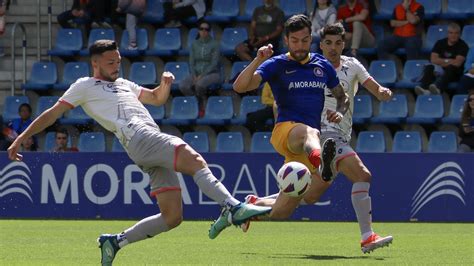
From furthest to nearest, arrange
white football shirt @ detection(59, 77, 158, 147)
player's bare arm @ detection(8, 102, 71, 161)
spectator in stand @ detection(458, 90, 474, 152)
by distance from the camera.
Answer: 1. spectator in stand @ detection(458, 90, 474, 152)
2. white football shirt @ detection(59, 77, 158, 147)
3. player's bare arm @ detection(8, 102, 71, 161)

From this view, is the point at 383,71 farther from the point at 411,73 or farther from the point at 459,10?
the point at 459,10

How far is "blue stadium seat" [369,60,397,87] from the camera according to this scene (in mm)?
21467

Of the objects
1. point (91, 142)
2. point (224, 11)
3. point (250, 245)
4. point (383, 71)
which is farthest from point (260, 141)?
point (250, 245)

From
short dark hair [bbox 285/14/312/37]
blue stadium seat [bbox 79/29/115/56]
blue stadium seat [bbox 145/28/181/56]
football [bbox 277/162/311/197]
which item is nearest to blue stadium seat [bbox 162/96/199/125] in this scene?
blue stadium seat [bbox 145/28/181/56]

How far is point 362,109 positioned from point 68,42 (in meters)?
6.02

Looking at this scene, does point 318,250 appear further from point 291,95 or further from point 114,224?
point 114,224

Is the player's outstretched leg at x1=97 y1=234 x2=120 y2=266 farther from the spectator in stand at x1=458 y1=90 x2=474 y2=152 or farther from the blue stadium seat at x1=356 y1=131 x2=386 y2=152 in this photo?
the blue stadium seat at x1=356 y1=131 x2=386 y2=152

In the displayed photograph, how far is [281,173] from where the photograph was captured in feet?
34.5

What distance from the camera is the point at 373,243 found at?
1151cm

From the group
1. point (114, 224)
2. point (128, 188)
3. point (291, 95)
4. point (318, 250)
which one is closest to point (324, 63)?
point (291, 95)

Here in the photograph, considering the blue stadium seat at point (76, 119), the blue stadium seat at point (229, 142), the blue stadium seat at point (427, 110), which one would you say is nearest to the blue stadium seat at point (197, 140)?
the blue stadium seat at point (229, 142)

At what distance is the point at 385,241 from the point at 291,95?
1560 mm

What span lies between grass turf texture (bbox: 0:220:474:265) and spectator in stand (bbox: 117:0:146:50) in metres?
5.88

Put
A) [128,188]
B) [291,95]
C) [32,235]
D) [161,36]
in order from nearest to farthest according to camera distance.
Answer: [291,95] → [32,235] → [128,188] → [161,36]
